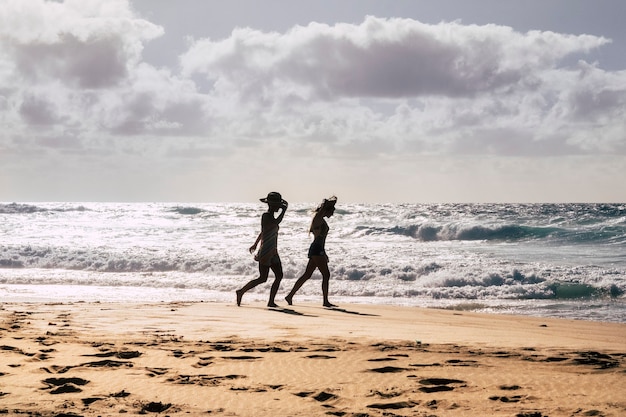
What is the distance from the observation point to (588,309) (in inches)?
521

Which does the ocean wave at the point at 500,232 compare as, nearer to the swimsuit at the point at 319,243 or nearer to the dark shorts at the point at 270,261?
the swimsuit at the point at 319,243

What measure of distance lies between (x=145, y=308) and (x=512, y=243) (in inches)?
1043

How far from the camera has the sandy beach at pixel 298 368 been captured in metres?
4.54

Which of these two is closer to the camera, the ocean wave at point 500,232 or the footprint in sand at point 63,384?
the footprint in sand at point 63,384

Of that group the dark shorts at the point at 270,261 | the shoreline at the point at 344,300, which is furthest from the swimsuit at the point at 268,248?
the shoreline at the point at 344,300

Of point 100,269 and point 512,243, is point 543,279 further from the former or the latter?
point 512,243

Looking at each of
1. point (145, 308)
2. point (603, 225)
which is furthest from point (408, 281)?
point (603, 225)

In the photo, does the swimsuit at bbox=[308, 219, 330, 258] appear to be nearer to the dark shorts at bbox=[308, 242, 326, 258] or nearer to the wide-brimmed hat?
the dark shorts at bbox=[308, 242, 326, 258]

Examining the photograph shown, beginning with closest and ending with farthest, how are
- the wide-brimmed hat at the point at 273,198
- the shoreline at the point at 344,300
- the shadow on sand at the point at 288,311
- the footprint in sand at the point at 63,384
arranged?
the footprint in sand at the point at 63,384
the shadow on sand at the point at 288,311
the wide-brimmed hat at the point at 273,198
the shoreline at the point at 344,300

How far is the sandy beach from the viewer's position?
Answer: 14.9ft

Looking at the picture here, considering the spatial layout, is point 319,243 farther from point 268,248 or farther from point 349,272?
point 349,272

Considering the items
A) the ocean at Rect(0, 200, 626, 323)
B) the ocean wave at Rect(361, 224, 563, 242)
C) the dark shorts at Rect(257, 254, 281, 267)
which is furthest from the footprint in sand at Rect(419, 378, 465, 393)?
the ocean wave at Rect(361, 224, 563, 242)

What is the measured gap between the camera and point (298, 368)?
18.9ft

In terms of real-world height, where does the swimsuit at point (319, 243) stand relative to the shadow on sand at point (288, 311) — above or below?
above
